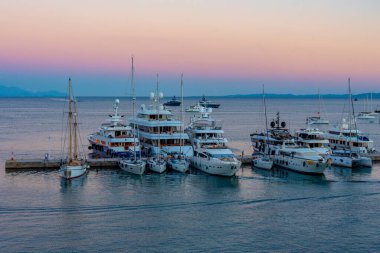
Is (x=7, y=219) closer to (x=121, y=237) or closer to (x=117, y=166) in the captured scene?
(x=121, y=237)

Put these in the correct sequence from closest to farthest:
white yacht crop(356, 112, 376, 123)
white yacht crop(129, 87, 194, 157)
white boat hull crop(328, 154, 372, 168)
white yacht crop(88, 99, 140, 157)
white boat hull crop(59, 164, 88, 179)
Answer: white boat hull crop(59, 164, 88, 179)
white boat hull crop(328, 154, 372, 168)
white yacht crop(88, 99, 140, 157)
white yacht crop(129, 87, 194, 157)
white yacht crop(356, 112, 376, 123)

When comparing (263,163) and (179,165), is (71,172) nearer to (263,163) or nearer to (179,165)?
(179,165)

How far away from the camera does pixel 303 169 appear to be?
5316 centimetres

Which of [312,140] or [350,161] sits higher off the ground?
[312,140]

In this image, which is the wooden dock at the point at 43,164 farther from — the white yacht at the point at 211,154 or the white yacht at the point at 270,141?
the white yacht at the point at 270,141

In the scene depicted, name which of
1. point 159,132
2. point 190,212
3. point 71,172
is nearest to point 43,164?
point 71,172

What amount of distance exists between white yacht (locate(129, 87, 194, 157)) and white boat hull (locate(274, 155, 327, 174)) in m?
11.5

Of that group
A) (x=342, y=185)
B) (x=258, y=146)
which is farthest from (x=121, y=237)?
(x=258, y=146)

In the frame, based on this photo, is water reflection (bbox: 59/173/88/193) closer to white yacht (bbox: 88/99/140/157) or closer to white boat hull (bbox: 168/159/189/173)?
white boat hull (bbox: 168/159/189/173)

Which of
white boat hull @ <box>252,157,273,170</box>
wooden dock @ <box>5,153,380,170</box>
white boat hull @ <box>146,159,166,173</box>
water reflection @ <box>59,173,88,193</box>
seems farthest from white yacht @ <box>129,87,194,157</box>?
water reflection @ <box>59,173,88,193</box>

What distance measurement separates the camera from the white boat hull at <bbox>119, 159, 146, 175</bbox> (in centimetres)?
5187

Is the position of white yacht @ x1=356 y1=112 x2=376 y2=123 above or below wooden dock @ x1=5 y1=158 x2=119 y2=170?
above

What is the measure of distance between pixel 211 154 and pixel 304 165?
9.52 m

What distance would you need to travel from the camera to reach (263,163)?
5625 centimetres
